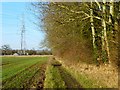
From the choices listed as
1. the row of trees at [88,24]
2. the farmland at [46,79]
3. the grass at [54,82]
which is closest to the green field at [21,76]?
the farmland at [46,79]

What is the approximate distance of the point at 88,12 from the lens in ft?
80.4

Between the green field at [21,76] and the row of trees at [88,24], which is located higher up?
the row of trees at [88,24]

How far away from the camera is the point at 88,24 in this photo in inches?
1079

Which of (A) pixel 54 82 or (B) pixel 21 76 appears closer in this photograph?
(A) pixel 54 82

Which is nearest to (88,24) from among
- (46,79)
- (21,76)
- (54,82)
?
(21,76)

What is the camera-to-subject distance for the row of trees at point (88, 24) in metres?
21.1

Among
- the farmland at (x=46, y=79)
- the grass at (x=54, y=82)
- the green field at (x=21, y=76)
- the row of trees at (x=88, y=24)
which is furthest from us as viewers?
the row of trees at (x=88, y=24)

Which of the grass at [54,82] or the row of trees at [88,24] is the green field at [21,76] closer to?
the grass at [54,82]

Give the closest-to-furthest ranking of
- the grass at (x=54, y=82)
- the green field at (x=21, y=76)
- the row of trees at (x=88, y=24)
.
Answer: the grass at (x=54, y=82) < the green field at (x=21, y=76) < the row of trees at (x=88, y=24)

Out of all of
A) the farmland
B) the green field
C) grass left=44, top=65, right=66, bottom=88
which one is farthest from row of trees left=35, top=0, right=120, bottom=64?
the green field

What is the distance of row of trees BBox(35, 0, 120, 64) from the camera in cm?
2109

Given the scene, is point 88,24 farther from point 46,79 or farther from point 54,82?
point 54,82

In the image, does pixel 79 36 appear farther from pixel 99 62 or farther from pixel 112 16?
pixel 112 16

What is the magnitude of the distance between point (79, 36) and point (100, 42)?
271cm
